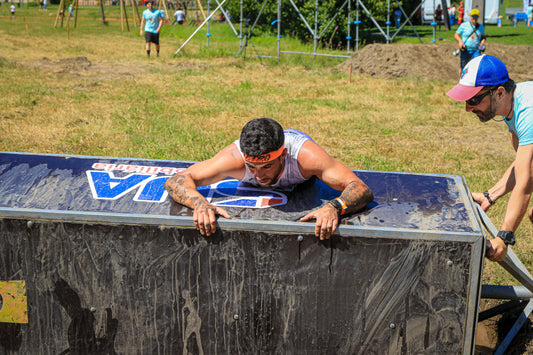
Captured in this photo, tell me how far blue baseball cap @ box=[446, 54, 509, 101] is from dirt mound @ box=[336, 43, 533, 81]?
1117cm

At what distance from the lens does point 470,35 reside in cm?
1182

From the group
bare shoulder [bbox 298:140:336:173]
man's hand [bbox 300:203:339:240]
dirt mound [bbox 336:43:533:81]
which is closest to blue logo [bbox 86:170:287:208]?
bare shoulder [bbox 298:140:336:173]

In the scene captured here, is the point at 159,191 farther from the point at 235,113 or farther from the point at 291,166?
the point at 235,113

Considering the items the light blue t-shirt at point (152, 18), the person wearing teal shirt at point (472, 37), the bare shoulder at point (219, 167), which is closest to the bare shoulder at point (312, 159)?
the bare shoulder at point (219, 167)

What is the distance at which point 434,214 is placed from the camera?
3.19 meters

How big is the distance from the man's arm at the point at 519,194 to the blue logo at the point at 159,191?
1.35 meters

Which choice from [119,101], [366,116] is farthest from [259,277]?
[119,101]

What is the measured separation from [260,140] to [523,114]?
1.66 m

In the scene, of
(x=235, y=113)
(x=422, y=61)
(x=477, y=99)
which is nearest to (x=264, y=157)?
(x=477, y=99)

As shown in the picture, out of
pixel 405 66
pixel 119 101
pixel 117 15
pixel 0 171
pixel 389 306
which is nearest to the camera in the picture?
pixel 389 306

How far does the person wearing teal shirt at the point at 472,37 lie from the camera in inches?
465

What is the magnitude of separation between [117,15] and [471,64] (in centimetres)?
4405

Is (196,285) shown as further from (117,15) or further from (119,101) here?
(117,15)

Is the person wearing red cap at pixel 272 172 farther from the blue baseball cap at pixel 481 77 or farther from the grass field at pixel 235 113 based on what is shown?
the grass field at pixel 235 113
